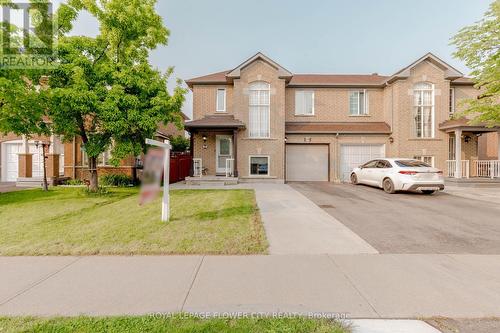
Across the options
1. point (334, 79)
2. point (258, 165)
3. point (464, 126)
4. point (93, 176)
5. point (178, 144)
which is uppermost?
point (334, 79)

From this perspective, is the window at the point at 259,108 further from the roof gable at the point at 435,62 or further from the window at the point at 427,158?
the window at the point at 427,158

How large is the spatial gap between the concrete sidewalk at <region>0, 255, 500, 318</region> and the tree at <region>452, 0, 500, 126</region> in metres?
13.2

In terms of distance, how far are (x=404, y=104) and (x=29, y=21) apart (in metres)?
20.3

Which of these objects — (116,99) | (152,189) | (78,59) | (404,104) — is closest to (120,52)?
(78,59)

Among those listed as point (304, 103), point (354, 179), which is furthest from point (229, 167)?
point (354, 179)

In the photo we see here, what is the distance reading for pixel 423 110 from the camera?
16656mm

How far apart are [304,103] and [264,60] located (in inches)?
171

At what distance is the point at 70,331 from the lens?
2.46 meters

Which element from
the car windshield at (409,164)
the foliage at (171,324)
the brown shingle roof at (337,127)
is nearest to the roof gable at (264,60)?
the brown shingle roof at (337,127)

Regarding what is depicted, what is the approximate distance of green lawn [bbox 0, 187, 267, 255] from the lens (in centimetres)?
461

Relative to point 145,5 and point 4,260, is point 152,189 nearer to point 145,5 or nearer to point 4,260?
point 4,260

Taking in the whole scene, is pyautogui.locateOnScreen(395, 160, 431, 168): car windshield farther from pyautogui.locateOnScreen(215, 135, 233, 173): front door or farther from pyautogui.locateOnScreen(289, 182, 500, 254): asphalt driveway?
pyautogui.locateOnScreen(215, 135, 233, 173): front door

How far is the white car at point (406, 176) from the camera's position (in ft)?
35.2

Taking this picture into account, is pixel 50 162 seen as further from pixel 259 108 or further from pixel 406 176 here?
pixel 406 176
